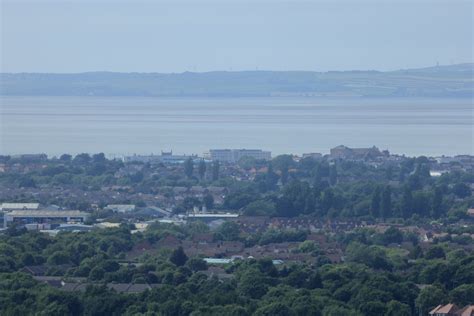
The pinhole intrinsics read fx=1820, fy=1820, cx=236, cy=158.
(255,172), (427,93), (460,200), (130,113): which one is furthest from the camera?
(427,93)

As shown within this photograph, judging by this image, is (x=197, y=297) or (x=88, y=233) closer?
(x=197, y=297)

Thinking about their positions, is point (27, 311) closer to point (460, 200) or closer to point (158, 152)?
point (460, 200)

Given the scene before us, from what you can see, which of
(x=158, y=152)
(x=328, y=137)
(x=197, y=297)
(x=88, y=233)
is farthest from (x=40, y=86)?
Answer: (x=197, y=297)

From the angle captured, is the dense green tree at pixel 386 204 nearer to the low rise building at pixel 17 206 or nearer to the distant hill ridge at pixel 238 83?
the low rise building at pixel 17 206

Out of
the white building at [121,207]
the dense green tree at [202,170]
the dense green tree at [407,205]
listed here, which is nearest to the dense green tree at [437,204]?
the dense green tree at [407,205]

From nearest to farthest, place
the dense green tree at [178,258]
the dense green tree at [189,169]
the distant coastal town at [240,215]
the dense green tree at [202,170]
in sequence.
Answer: the distant coastal town at [240,215], the dense green tree at [178,258], the dense green tree at [202,170], the dense green tree at [189,169]

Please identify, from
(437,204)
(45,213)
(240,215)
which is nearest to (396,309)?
(240,215)

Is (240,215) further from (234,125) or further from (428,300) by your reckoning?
(234,125)
